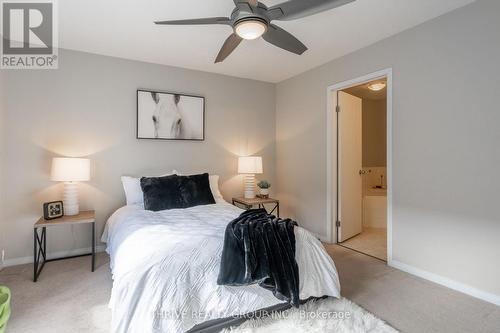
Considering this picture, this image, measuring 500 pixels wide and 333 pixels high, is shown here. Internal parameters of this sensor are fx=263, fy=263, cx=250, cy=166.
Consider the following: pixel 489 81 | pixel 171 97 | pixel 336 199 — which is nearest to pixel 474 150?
pixel 489 81

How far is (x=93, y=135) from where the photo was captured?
3.23 m

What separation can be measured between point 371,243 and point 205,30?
3409mm

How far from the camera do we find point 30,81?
2.94 meters

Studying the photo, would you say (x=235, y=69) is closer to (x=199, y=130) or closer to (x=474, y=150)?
(x=199, y=130)

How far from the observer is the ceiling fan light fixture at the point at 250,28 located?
184 cm

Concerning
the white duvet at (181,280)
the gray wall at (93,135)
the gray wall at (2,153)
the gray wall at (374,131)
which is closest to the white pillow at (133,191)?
the gray wall at (93,135)

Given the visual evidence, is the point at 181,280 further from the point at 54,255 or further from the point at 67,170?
the point at 54,255

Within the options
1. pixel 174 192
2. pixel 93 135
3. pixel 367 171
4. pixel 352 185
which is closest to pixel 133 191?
pixel 174 192

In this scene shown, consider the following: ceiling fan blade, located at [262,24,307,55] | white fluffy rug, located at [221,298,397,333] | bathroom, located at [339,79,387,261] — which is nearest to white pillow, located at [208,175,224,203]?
bathroom, located at [339,79,387,261]

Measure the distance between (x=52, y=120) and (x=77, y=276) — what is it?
5.80ft

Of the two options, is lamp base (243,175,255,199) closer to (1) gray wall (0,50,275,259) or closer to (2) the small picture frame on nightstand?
(1) gray wall (0,50,275,259)

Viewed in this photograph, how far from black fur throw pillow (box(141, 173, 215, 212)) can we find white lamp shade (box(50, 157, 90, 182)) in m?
0.63

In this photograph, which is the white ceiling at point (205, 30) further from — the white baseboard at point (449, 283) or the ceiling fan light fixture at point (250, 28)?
the white baseboard at point (449, 283)

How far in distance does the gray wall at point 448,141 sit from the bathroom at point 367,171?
2.04 feet
